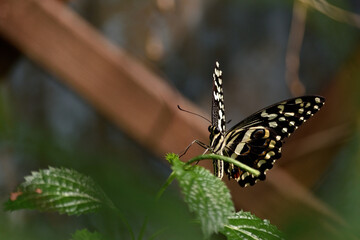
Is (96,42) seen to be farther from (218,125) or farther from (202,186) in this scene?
(202,186)

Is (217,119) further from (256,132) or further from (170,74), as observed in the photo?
(170,74)

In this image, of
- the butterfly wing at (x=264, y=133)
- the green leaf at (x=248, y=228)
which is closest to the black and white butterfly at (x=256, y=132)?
the butterfly wing at (x=264, y=133)

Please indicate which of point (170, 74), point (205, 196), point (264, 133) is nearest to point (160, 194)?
point (205, 196)

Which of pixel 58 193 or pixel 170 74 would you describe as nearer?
pixel 58 193

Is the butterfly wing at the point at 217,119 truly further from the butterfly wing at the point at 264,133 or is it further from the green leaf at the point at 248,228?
the green leaf at the point at 248,228

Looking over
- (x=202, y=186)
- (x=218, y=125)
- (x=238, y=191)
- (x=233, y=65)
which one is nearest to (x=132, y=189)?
(x=202, y=186)

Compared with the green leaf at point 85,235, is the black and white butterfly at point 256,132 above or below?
above
